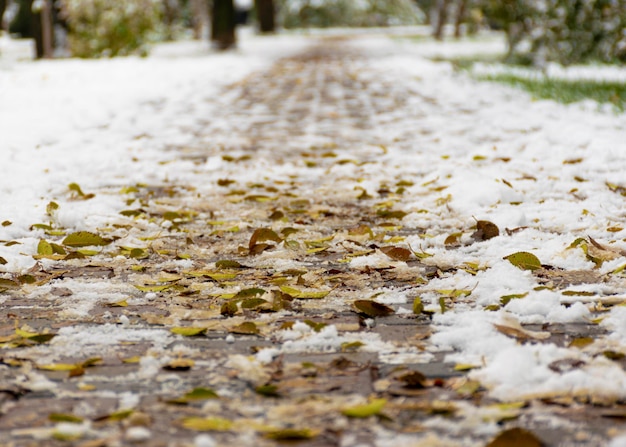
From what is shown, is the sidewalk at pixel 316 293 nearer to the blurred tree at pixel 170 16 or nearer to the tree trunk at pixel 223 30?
the tree trunk at pixel 223 30

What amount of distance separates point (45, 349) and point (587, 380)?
1509 millimetres

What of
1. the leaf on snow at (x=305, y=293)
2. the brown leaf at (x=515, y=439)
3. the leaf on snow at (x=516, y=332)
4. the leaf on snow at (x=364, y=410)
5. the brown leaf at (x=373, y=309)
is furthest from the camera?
the leaf on snow at (x=305, y=293)

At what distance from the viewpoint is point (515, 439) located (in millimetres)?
1576

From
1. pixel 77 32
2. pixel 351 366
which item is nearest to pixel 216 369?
pixel 351 366

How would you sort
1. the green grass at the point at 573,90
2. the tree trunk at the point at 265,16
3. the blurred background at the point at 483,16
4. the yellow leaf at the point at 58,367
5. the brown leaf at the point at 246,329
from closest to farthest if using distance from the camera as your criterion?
the yellow leaf at the point at 58,367 → the brown leaf at the point at 246,329 → the green grass at the point at 573,90 → the blurred background at the point at 483,16 → the tree trunk at the point at 265,16

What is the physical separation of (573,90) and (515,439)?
7.34m

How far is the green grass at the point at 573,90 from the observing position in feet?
24.1

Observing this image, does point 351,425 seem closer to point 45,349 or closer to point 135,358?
point 135,358

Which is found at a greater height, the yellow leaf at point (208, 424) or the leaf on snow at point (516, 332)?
the leaf on snow at point (516, 332)

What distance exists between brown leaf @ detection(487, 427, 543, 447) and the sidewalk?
46mm

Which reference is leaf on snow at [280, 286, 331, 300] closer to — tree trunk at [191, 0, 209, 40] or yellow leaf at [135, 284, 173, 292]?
yellow leaf at [135, 284, 173, 292]

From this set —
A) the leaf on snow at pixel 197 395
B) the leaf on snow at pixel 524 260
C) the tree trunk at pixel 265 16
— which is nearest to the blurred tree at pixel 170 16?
the tree trunk at pixel 265 16

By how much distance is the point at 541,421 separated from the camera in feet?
5.47

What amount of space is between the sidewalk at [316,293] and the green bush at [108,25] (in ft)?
26.0
